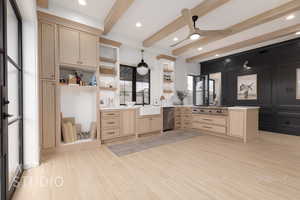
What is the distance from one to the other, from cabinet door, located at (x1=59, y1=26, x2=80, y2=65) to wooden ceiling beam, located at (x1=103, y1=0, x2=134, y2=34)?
0.77 metres

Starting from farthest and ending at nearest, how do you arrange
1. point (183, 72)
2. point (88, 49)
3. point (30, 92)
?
1. point (183, 72)
2. point (88, 49)
3. point (30, 92)

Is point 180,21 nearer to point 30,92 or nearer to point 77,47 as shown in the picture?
point 77,47

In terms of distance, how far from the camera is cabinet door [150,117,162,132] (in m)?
4.18

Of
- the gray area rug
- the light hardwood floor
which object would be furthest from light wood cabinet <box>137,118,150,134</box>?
the light hardwood floor

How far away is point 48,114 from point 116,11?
8.32 feet

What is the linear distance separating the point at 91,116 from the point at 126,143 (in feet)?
3.87

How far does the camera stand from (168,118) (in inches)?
187

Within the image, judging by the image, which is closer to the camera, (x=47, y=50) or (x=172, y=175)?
(x=172, y=175)

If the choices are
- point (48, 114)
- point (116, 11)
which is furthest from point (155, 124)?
point (116, 11)

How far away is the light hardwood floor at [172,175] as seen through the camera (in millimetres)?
1581

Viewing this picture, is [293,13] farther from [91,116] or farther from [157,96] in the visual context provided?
[91,116]

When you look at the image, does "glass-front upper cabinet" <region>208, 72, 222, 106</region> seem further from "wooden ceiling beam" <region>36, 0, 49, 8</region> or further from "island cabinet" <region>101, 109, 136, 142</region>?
"wooden ceiling beam" <region>36, 0, 49, 8</region>

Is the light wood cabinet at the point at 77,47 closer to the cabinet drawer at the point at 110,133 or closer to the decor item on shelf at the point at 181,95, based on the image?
the cabinet drawer at the point at 110,133

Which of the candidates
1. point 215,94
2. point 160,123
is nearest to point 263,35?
point 215,94
